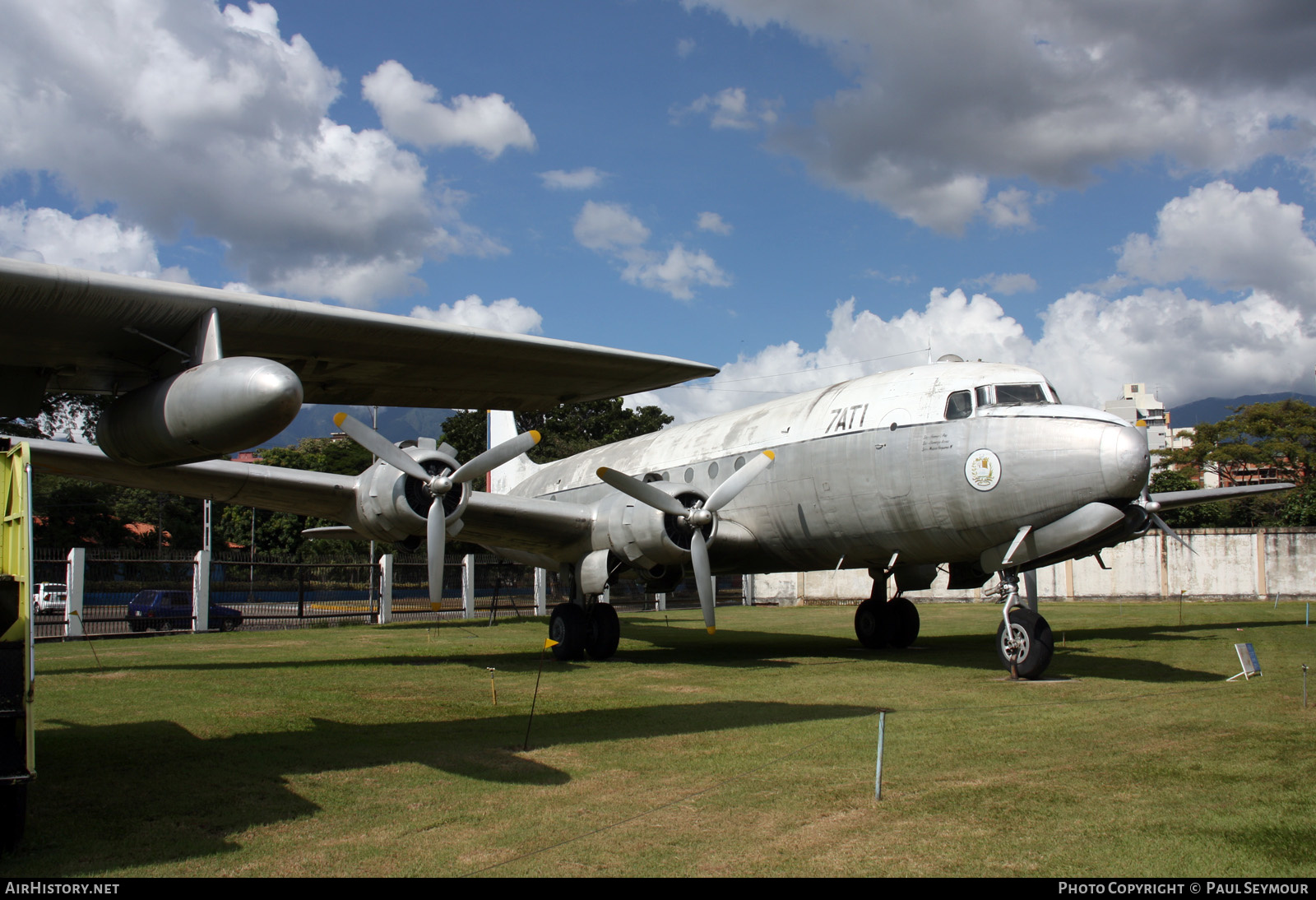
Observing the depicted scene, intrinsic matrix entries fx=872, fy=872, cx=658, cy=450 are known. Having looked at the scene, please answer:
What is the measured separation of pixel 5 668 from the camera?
4742 millimetres

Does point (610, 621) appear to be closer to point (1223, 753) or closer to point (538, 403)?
point (538, 403)

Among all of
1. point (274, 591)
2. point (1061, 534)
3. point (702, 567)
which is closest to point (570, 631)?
point (702, 567)

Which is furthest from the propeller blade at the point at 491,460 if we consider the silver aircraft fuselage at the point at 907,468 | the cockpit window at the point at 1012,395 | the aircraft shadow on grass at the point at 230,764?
the cockpit window at the point at 1012,395

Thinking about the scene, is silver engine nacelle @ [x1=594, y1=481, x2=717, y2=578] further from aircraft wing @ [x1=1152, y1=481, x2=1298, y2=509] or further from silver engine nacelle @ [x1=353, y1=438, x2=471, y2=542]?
aircraft wing @ [x1=1152, y1=481, x2=1298, y2=509]

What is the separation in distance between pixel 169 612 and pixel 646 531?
16287mm

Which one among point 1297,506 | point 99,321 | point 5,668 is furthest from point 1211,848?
point 1297,506

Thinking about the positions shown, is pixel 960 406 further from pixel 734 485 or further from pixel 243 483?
pixel 243 483

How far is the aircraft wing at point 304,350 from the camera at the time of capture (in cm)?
619

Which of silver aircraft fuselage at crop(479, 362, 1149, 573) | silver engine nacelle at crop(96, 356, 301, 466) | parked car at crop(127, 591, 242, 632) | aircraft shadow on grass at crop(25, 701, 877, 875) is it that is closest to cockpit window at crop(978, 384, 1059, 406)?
silver aircraft fuselage at crop(479, 362, 1149, 573)

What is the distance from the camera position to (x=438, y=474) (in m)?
11.2

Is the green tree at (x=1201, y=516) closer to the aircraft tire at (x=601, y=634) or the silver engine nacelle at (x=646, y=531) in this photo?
the aircraft tire at (x=601, y=634)

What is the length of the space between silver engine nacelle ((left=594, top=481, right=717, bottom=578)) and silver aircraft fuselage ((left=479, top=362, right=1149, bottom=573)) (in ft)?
0.33

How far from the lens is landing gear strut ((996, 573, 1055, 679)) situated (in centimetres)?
1114

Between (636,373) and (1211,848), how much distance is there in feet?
19.6
